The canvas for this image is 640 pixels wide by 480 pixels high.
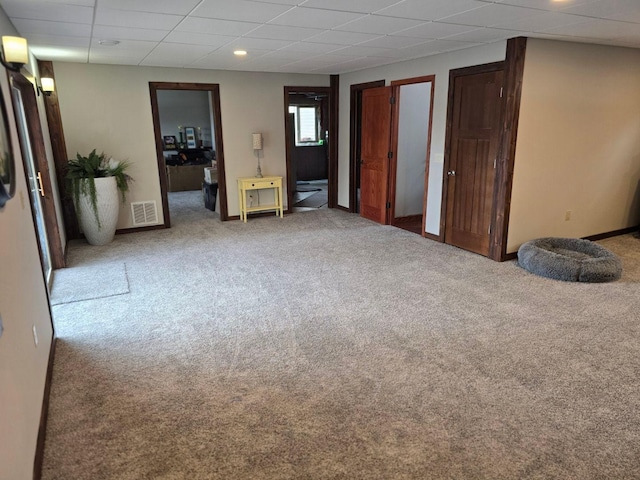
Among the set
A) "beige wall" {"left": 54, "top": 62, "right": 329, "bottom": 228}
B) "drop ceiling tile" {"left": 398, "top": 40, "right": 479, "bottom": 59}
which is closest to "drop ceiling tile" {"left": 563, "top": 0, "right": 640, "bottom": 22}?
"drop ceiling tile" {"left": 398, "top": 40, "right": 479, "bottom": 59}

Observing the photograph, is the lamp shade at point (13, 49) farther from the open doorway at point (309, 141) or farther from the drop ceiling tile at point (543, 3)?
the open doorway at point (309, 141)

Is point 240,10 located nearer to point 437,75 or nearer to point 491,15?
point 491,15

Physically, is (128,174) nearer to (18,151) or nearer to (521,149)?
(18,151)

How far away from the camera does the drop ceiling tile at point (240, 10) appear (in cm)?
284

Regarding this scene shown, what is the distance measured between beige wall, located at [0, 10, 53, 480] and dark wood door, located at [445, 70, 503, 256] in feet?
13.9

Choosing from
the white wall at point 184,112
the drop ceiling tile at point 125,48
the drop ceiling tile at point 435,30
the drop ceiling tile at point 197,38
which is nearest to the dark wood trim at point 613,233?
the drop ceiling tile at point 435,30

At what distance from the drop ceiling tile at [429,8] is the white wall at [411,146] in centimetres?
279

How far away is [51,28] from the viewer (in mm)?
3512

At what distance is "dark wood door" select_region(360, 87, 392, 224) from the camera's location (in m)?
6.08

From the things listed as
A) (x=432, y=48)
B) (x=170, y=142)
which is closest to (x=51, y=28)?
(x=432, y=48)

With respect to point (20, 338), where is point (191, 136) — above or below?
above

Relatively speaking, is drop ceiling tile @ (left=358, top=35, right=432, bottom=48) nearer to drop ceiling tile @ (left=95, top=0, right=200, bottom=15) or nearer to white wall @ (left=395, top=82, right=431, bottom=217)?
white wall @ (left=395, top=82, right=431, bottom=217)

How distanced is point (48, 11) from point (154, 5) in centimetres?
82

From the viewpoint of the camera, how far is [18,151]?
2836mm
